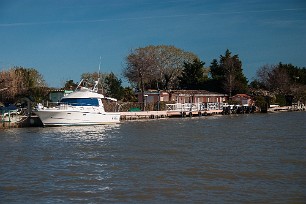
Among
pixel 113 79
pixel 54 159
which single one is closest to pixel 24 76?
pixel 113 79

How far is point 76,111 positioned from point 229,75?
155ft

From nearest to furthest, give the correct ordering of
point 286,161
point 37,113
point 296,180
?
point 296,180 → point 286,161 → point 37,113

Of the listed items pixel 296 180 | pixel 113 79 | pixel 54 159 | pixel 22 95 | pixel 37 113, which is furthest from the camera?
pixel 113 79

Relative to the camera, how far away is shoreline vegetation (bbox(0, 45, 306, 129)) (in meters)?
61.1

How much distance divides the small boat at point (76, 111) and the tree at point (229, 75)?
42548 mm

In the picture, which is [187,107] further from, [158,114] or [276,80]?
[276,80]

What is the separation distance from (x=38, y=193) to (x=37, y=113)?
1054 inches

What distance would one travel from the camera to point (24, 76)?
6525 cm

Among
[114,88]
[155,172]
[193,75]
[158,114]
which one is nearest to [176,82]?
[193,75]

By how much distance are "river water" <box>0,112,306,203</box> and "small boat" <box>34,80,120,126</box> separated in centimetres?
1305

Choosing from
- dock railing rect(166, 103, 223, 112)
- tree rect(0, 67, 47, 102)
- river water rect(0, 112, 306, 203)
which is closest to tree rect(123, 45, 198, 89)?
dock railing rect(166, 103, 223, 112)

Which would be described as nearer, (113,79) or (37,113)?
(37,113)

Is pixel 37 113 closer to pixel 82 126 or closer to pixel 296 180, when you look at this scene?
pixel 82 126

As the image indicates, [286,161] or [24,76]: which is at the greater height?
[24,76]
